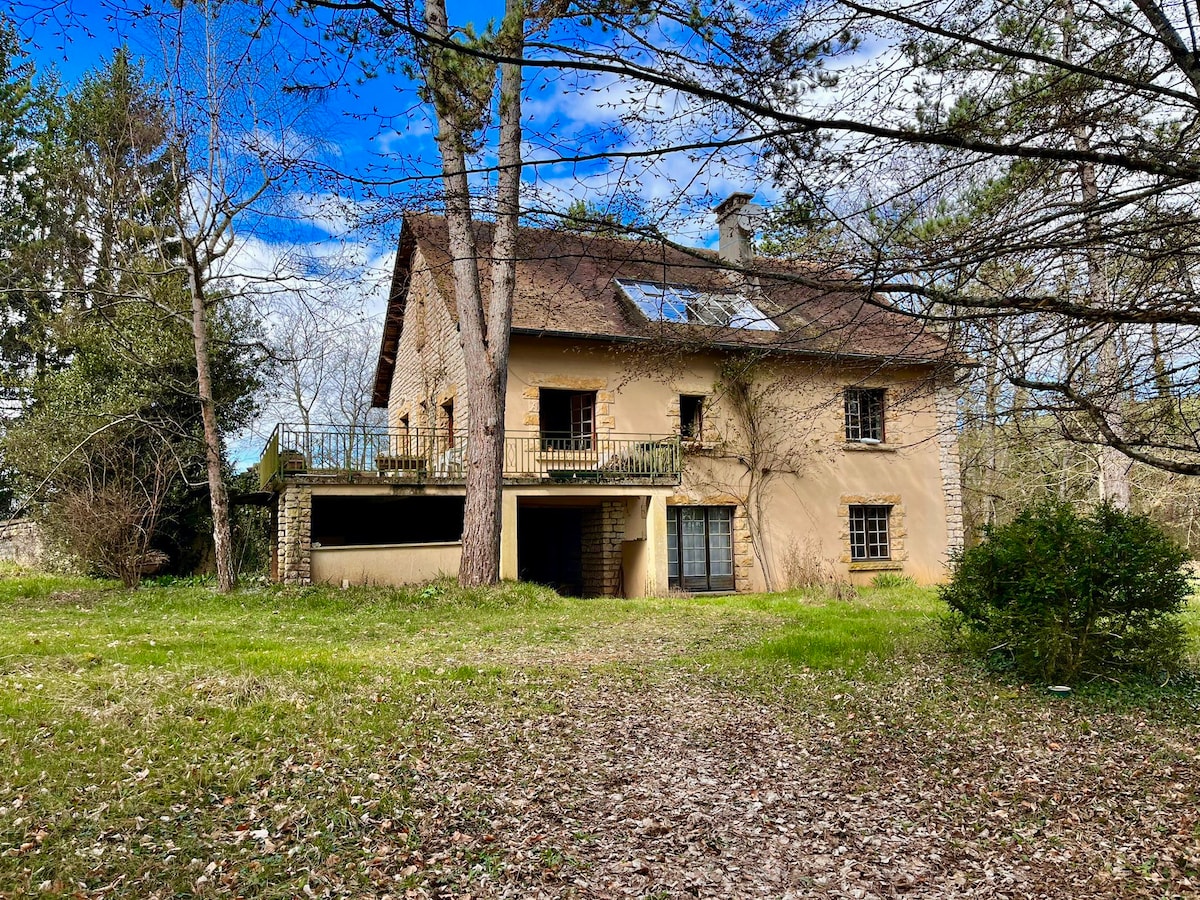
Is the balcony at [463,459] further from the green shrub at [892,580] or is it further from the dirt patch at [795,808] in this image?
the dirt patch at [795,808]

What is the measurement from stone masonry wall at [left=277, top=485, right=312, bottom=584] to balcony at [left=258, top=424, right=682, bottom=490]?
27cm

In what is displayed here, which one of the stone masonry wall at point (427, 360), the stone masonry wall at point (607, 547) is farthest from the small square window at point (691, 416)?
the stone masonry wall at point (427, 360)

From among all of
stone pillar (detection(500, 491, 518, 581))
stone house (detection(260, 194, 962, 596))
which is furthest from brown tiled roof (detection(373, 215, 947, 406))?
stone pillar (detection(500, 491, 518, 581))

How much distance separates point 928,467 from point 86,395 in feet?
54.5

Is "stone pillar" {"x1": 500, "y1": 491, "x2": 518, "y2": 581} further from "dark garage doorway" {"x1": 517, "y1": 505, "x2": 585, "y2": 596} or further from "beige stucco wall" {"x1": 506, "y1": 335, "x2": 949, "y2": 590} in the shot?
"dark garage doorway" {"x1": 517, "y1": 505, "x2": 585, "y2": 596}

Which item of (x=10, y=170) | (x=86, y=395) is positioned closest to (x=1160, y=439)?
(x=86, y=395)

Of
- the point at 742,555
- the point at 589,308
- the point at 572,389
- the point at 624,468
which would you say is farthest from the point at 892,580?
the point at 589,308

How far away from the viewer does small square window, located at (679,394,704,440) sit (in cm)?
1511

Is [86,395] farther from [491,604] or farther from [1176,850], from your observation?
[1176,850]

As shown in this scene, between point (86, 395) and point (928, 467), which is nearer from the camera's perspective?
point (86, 395)

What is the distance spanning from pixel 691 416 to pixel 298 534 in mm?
7322

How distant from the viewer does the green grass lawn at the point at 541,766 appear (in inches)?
133

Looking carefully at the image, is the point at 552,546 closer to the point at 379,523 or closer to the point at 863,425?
the point at 379,523

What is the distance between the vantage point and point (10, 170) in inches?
763
